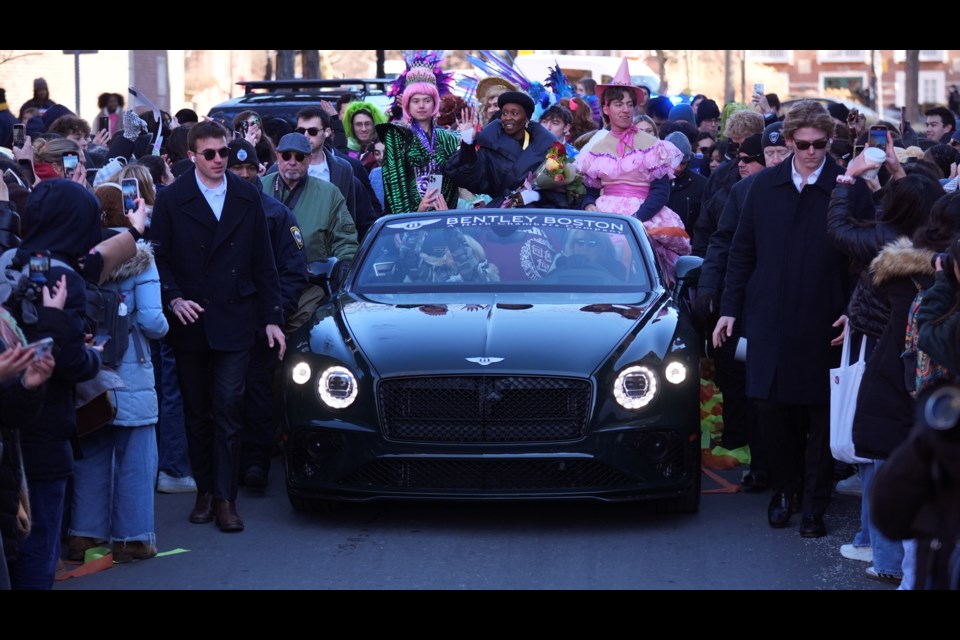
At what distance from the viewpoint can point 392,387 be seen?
786 cm

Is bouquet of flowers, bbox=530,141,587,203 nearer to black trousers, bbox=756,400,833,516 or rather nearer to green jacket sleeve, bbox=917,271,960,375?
black trousers, bbox=756,400,833,516

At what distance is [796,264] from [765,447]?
967mm

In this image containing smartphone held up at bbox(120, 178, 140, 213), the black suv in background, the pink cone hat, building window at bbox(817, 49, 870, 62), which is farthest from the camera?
building window at bbox(817, 49, 870, 62)

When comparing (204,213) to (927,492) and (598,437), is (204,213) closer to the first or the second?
(598,437)

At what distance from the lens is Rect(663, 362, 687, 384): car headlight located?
7.98 m

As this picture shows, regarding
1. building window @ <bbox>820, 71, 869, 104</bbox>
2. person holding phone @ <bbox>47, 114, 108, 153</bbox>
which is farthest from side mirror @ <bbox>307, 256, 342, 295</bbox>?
building window @ <bbox>820, 71, 869, 104</bbox>

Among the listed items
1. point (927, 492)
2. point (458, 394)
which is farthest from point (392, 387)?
point (927, 492)

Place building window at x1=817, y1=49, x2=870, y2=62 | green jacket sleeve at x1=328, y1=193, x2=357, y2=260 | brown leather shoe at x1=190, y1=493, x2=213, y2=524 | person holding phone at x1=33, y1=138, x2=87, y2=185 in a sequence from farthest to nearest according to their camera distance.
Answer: building window at x1=817, y1=49, x2=870, y2=62, green jacket sleeve at x1=328, y1=193, x2=357, y2=260, person holding phone at x1=33, y1=138, x2=87, y2=185, brown leather shoe at x1=190, y1=493, x2=213, y2=524

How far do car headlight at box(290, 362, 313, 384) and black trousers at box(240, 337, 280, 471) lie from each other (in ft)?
3.46

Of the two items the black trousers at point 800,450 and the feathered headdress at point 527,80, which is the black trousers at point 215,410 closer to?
the black trousers at point 800,450

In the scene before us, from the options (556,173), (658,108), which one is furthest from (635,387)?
(658,108)

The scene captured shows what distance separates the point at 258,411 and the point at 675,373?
103 inches

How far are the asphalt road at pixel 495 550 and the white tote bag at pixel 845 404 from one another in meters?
0.53

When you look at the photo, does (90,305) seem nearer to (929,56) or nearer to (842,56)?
(929,56)
